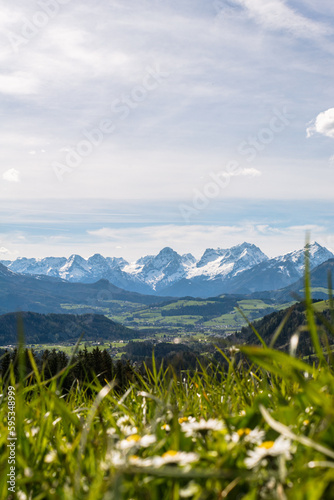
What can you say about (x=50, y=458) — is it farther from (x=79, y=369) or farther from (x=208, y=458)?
(x=79, y=369)

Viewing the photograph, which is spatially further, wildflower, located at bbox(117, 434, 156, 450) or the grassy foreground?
wildflower, located at bbox(117, 434, 156, 450)

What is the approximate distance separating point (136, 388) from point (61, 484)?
387 centimetres

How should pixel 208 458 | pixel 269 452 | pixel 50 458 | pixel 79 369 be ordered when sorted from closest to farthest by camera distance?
pixel 269 452 < pixel 208 458 < pixel 50 458 < pixel 79 369

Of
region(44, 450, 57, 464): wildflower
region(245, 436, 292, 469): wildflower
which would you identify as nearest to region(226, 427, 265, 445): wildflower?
region(245, 436, 292, 469): wildflower

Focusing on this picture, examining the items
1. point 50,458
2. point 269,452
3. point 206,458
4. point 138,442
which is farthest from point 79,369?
point 269,452

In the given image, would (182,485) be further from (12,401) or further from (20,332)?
(12,401)

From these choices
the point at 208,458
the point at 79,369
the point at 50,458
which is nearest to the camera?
the point at 208,458

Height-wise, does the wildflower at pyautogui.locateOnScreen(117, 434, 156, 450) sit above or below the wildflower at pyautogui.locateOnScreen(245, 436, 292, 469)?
below

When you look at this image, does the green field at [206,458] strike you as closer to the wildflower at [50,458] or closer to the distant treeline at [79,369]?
the wildflower at [50,458]

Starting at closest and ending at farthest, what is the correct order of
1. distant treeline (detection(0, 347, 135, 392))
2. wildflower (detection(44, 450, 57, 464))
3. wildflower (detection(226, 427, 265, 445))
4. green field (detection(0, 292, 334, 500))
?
green field (detection(0, 292, 334, 500)) → wildflower (detection(226, 427, 265, 445)) → wildflower (detection(44, 450, 57, 464)) → distant treeline (detection(0, 347, 135, 392))

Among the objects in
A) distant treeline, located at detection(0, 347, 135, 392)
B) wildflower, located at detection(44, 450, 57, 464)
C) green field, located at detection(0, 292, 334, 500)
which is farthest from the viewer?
distant treeline, located at detection(0, 347, 135, 392)

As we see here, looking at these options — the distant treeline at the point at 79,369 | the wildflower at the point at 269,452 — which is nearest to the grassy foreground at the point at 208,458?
the wildflower at the point at 269,452

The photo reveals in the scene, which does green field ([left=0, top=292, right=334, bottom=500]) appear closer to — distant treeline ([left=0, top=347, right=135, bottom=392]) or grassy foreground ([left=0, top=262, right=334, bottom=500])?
grassy foreground ([left=0, top=262, right=334, bottom=500])

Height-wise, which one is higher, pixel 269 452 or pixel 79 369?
pixel 269 452
